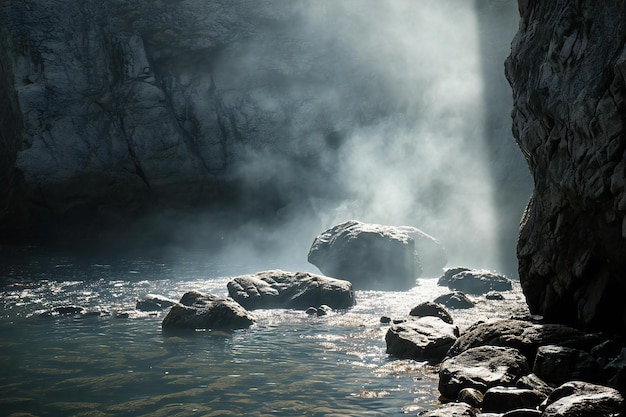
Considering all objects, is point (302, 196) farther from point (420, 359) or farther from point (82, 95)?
point (420, 359)

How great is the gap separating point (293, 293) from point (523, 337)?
10871 millimetres

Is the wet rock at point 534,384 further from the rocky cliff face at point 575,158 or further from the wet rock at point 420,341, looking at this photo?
the wet rock at point 420,341

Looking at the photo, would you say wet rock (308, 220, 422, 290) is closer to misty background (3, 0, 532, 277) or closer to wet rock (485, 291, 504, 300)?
wet rock (485, 291, 504, 300)

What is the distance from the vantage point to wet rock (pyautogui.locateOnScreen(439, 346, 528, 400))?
11.2m

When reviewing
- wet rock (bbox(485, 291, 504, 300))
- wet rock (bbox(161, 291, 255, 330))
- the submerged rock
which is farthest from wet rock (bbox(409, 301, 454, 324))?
the submerged rock

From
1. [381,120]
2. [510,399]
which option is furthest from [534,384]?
[381,120]

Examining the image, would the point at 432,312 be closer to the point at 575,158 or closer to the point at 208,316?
the point at 208,316

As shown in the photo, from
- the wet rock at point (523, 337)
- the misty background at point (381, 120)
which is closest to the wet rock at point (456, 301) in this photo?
the wet rock at point (523, 337)

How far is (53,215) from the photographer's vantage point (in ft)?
148

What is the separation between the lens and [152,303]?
21.6 meters

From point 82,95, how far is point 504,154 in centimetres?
3338

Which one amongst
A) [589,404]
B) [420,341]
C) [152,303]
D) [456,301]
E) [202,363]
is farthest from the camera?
[456,301]

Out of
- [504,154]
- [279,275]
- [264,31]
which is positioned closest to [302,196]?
[264,31]

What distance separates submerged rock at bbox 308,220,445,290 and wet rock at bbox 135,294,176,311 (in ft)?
30.8
